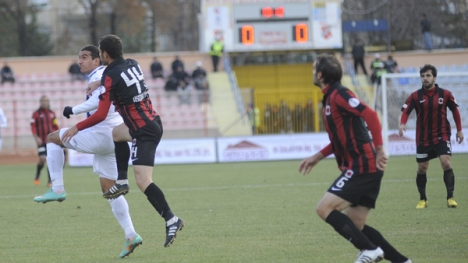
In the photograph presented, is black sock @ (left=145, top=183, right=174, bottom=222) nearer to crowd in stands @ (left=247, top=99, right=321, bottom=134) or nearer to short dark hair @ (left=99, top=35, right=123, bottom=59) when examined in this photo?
short dark hair @ (left=99, top=35, right=123, bottom=59)

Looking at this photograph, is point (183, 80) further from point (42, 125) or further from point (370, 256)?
point (370, 256)

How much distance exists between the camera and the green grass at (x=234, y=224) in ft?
25.7

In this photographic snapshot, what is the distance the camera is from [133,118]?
25.8 ft

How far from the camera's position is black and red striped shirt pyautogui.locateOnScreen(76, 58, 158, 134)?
25.5 ft

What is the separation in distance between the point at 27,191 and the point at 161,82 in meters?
16.8

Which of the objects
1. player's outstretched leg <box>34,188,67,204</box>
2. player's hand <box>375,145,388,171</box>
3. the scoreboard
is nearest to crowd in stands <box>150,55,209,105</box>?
the scoreboard

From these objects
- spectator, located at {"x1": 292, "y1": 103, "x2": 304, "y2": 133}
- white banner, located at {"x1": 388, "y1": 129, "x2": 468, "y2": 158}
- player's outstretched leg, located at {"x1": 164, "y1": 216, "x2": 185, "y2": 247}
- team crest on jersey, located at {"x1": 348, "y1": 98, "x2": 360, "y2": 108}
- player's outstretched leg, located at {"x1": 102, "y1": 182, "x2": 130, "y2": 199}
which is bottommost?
white banner, located at {"x1": 388, "y1": 129, "x2": 468, "y2": 158}

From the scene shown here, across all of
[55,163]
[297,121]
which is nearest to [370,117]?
[55,163]

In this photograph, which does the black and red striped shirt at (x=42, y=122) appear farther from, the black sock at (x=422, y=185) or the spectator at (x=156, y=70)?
the spectator at (x=156, y=70)

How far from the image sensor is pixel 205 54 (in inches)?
1395

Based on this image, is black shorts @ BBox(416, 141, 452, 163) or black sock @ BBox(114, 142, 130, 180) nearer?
black sock @ BBox(114, 142, 130, 180)

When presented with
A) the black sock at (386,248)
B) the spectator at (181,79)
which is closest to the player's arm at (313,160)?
the black sock at (386,248)

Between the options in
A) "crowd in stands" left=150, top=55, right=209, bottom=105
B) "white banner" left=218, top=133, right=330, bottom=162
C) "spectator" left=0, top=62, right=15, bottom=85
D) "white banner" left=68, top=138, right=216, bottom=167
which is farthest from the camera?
"spectator" left=0, top=62, right=15, bottom=85

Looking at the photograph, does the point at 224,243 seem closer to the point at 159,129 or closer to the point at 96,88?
the point at 159,129
